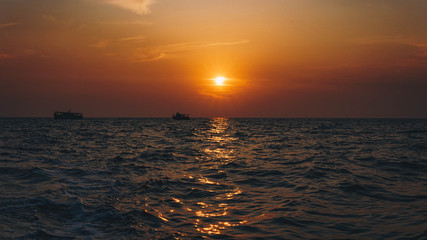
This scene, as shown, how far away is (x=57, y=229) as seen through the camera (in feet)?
28.0

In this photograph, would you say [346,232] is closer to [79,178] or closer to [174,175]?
[174,175]

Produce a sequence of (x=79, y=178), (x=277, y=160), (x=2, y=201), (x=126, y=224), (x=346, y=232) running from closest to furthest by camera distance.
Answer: (x=346, y=232) < (x=126, y=224) < (x=2, y=201) < (x=79, y=178) < (x=277, y=160)

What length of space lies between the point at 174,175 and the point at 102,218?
8031 mm

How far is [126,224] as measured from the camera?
8.98 metres

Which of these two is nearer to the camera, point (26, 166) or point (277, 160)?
point (26, 166)

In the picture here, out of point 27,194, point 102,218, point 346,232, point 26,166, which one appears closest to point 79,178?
point 27,194

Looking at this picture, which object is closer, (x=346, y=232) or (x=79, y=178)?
(x=346, y=232)

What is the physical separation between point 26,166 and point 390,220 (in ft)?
62.3

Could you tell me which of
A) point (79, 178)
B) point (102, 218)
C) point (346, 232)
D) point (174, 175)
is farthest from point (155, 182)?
point (346, 232)

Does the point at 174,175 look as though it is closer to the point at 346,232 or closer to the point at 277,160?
the point at 277,160

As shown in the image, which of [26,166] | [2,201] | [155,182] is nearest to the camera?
[2,201]

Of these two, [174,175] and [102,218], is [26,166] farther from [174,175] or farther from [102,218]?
[102,218]

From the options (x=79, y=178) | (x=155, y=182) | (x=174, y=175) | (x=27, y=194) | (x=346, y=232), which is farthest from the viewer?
(x=174, y=175)

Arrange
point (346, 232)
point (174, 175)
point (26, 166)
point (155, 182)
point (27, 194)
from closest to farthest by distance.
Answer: point (346, 232), point (27, 194), point (155, 182), point (174, 175), point (26, 166)
